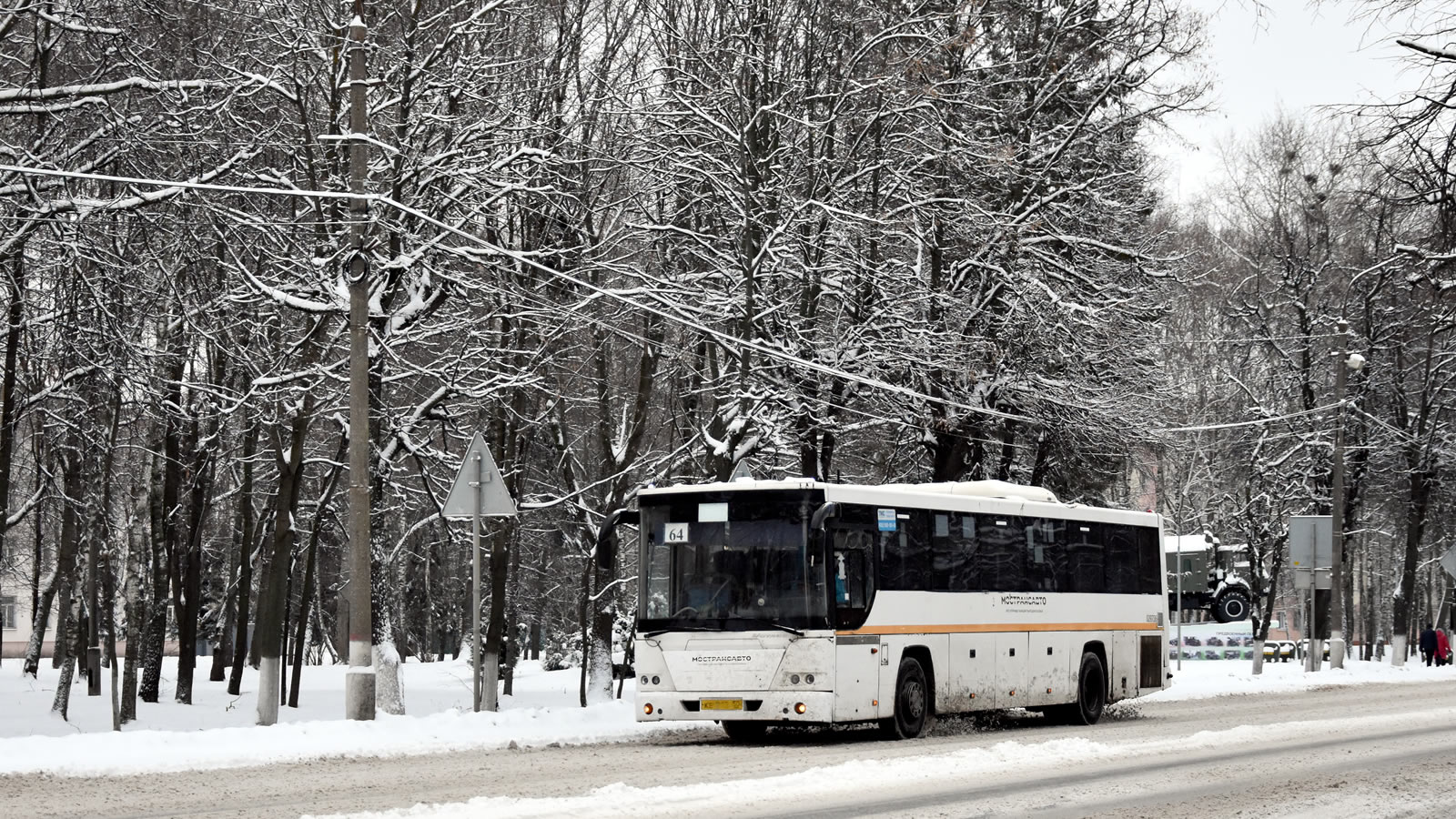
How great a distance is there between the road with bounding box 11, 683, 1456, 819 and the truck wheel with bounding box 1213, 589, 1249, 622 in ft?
157

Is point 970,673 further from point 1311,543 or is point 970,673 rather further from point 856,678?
point 1311,543

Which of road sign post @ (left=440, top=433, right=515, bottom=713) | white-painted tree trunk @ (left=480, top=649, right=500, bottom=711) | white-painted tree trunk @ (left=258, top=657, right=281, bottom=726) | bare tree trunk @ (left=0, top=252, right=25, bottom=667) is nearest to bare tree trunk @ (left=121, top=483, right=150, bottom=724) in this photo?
bare tree trunk @ (left=0, top=252, right=25, bottom=667)

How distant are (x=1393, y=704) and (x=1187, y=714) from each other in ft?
14.9

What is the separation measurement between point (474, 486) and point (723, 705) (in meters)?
3.60

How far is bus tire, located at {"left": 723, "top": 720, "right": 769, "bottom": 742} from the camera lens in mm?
20562

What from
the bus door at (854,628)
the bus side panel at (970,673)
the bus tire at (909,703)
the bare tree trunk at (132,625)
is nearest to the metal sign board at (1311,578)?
the bus side panel at (970,673)

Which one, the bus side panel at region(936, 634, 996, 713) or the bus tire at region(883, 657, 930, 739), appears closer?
the bus tire at region(883, 657, 930, 739)

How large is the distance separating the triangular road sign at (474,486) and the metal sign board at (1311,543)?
87.8ft

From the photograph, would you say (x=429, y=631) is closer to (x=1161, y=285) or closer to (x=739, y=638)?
(x=1161, y=285)

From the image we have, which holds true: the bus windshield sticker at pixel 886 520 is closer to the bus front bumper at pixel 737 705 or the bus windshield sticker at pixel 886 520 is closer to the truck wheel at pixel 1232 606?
the bus front bumper at pixel 737 705

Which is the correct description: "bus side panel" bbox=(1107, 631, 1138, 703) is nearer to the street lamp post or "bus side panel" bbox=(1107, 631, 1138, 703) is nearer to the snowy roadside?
the snowy roadside

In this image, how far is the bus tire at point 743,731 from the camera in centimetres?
2056

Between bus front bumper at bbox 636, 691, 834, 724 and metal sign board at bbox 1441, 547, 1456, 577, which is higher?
metal sign board at bbox 1441, 547, 1456, 577

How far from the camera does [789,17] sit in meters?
28.0
